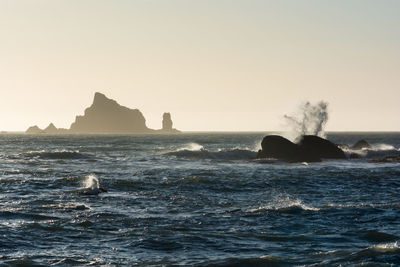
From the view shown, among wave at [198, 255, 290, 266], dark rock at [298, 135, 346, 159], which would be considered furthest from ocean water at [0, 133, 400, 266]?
dark rock at [298, 135, 346, 159]

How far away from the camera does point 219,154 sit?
6488cm

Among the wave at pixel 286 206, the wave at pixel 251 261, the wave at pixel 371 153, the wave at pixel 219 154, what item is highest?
the wave at pixel 371 153

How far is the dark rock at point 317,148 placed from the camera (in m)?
54.8

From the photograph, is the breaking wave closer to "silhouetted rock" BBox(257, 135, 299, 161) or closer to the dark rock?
"silhouetted rock" BBox(257, 135, 299, 161)

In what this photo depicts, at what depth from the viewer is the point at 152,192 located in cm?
2861

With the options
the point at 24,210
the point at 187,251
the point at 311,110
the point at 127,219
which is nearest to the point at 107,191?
the point at 24,210

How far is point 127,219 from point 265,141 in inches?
1469

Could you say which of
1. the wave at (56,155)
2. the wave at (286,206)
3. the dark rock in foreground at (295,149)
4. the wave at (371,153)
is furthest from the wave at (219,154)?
the wave at (286,206)

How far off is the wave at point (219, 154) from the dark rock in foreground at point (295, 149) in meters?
5.77

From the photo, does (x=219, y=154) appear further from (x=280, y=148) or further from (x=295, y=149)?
(x=295, y=149)

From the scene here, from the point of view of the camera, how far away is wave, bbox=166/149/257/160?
62684 mm

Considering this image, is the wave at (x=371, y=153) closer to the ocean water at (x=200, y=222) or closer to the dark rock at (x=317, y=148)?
the dark rock at (x=317, y=148)

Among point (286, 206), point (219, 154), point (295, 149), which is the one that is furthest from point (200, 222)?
point (219, 154)

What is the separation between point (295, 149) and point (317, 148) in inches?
117
